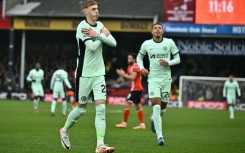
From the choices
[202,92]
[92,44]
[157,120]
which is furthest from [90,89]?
[202,92]

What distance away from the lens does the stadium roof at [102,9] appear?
1821 inches

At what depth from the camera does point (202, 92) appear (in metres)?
44.6

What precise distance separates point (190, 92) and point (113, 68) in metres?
6.84

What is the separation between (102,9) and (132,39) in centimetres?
353

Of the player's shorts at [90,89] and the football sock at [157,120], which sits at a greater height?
the player's shorts at [90,89]

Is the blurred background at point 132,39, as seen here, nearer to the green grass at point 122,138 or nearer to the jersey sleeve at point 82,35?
the green grass at point 122,138

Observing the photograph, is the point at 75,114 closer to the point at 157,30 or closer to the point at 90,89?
the point at 90,89

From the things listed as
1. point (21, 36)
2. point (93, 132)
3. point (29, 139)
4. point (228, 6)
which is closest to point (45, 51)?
point (21, 36)

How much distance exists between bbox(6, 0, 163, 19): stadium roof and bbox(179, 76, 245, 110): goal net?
4575 millimetres

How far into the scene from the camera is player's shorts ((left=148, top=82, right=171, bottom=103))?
17328 mm

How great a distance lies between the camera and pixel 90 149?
15.2 metres

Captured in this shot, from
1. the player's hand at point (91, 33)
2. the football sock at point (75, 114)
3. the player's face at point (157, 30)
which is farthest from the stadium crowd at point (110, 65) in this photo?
the player's hand at point (91, 33)

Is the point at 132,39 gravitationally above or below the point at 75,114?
above

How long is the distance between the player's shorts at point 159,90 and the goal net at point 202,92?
26798 mm
